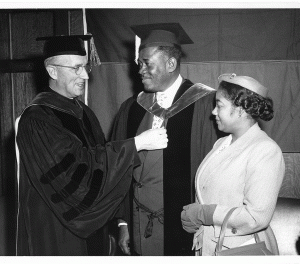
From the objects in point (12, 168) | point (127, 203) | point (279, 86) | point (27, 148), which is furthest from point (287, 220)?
point (12, 168)

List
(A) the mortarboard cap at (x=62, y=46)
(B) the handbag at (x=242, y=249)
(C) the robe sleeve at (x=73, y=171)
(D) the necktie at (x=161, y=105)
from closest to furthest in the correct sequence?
1. (B) the handbag at (x=242, y=249)
2. (C) the robe sleeve at (x=73, y=171)
3. (A) the mortarboard cap at (x=62, y=46)
4. (D) the necktie at (x=161, y=105)

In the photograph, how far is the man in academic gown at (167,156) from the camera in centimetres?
230

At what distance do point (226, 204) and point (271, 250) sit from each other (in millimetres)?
382

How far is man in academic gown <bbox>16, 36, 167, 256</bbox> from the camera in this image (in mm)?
2008

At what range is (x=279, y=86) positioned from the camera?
3.00 m

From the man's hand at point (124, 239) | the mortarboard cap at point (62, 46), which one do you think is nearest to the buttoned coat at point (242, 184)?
the man's hand at point (124, 239)

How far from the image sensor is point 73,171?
6.58ft

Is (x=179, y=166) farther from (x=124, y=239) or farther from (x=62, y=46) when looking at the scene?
(x=62, y=46)

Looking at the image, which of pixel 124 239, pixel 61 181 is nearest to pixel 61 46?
pixel 61 181

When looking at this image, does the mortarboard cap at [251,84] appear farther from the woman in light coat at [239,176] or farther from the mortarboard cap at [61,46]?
the mortarboard cap at [61,46]

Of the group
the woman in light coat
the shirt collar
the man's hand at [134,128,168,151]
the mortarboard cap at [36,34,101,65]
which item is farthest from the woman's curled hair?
the mortarboard cap at [36,34,101,65]

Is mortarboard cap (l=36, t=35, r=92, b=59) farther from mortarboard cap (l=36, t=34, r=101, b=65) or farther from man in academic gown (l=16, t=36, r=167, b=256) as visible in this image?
man in academic gown (l=16, t=36, r=167, b=256)

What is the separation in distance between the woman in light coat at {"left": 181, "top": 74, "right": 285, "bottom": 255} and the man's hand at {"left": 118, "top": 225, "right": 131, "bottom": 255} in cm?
59

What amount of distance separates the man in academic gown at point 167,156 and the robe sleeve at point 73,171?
0.28 metres
